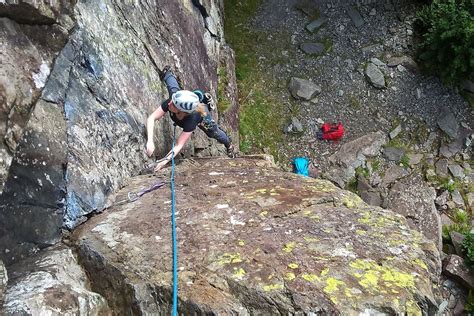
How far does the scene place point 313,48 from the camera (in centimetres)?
1738

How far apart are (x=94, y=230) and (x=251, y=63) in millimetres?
11765

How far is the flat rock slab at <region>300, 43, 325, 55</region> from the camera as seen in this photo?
1734 cm

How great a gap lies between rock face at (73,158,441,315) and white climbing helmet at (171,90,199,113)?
172 centimetres

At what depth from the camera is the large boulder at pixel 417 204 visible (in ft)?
49.6

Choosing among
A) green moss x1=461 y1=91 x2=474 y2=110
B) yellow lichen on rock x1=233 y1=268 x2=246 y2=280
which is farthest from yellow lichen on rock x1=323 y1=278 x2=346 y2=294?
green moss x1=461 y1=91 x2=474 y2=110

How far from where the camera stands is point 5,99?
5.29 meters

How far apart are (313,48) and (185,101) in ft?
32.9

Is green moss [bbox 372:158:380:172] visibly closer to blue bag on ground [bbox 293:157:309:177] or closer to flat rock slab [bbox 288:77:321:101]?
blue bag on ground [bbox 293:157:309:177]

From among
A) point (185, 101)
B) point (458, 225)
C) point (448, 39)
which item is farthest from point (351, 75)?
point (185, 101)

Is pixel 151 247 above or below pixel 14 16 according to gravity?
below

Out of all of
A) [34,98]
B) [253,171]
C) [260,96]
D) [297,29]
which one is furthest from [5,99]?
[297,29]

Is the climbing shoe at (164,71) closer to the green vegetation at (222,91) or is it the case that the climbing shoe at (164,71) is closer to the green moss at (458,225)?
the green vegetation at (222,91)

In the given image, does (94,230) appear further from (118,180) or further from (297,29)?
(297,29)

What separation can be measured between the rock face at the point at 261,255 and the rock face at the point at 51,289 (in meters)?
0.25
